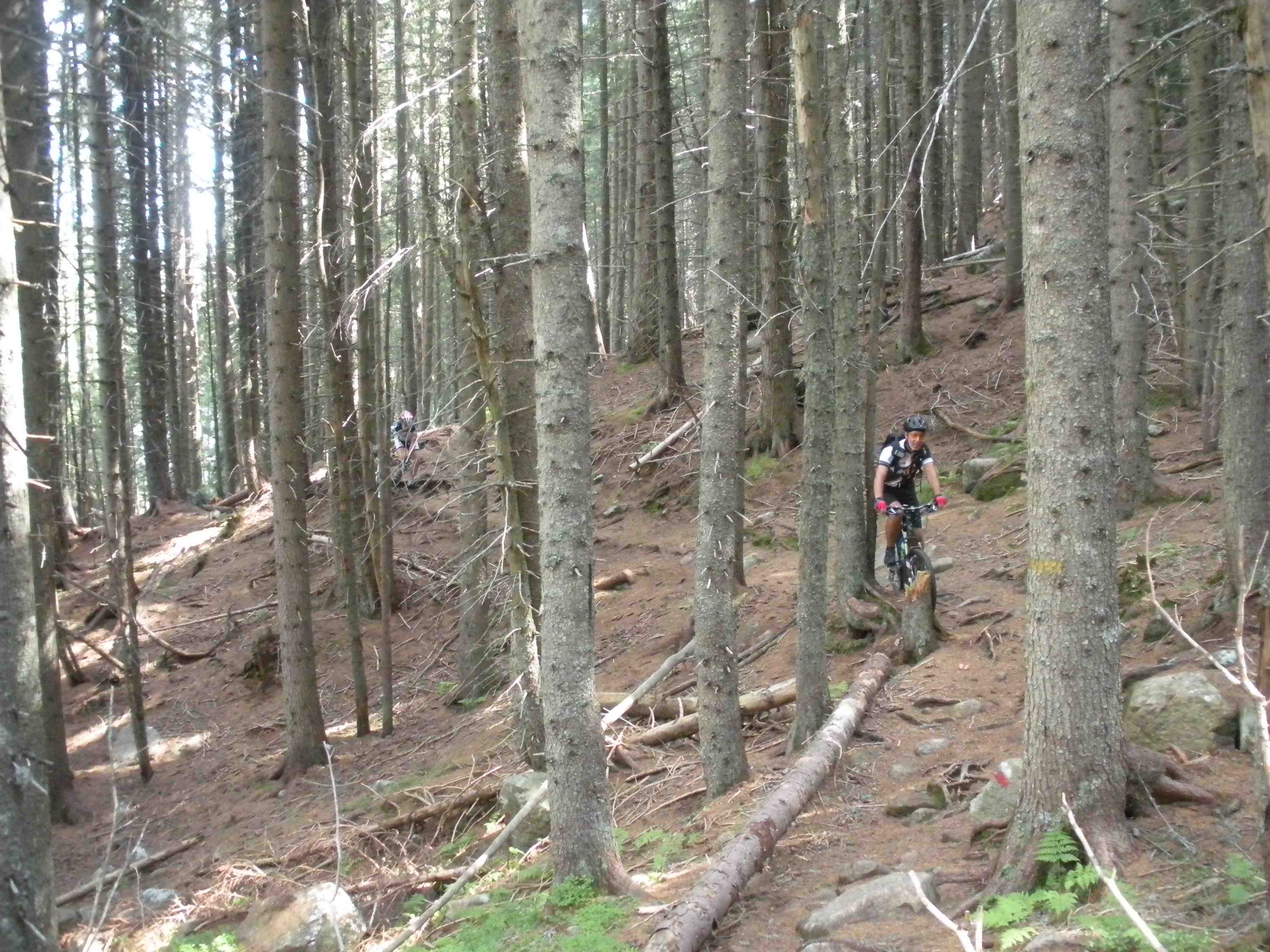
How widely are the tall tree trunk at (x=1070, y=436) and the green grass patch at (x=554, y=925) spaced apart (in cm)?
208

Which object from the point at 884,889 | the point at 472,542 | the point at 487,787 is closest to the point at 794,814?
the point at 884,889

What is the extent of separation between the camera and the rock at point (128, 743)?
45.9 ft

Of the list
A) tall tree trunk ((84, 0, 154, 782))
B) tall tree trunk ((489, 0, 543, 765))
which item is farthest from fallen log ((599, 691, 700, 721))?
tall tree trunk ((84, 0, 154, 782))

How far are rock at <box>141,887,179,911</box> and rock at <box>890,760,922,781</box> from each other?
22.0ft

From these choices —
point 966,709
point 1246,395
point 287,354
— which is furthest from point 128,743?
point 1246,395

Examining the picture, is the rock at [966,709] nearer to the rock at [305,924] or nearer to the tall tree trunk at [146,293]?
the rock at [305,924]

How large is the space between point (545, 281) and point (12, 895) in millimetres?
4929

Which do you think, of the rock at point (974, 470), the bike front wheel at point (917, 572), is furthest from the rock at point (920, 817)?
the rock at point (974, 470)

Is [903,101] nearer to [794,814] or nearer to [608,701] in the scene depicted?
[608,701]

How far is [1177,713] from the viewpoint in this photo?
20.0 feet

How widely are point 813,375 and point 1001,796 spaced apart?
342cm

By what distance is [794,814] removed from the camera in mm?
6480

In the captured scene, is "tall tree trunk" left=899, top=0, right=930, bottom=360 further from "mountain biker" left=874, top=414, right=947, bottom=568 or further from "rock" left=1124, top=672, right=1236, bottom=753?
"rock" left=1124, top=672, right=1236, bottom=753

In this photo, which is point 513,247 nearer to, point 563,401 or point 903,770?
Answer: point 563,401
